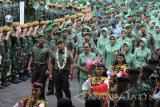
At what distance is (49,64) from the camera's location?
38.7 ft

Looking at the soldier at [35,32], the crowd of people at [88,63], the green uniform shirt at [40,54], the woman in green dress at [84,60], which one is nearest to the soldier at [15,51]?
the crowd of people at [88,63]

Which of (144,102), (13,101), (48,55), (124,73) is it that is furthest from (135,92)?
(13,101)

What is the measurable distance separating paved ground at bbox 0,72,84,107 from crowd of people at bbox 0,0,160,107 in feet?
1.00

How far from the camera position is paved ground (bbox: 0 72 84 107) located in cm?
1260

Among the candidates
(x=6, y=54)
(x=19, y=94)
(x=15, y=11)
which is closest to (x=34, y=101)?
(x=19, y=94)

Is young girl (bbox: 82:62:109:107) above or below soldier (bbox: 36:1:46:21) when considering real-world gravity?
below

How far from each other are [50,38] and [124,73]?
4680 millimetres

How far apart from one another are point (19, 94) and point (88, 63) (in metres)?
3.35

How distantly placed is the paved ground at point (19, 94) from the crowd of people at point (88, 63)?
30 centimetres

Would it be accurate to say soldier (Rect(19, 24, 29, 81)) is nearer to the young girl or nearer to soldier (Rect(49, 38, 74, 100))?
soldier (Rect(49, 38, 74, 100))

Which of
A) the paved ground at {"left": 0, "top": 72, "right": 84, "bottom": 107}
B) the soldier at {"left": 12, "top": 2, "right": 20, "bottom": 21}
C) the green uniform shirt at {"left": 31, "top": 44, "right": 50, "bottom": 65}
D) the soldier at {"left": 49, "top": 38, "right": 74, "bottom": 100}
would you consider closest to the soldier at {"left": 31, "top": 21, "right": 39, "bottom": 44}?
the paved ground at {"left": 0, "top": 72, "right": 84, "bottom": 107}

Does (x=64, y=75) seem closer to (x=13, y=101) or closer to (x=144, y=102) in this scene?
(x=13, y=101)

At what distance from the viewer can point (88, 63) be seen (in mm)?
11102

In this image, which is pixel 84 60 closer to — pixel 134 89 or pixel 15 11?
pixel 134 89
